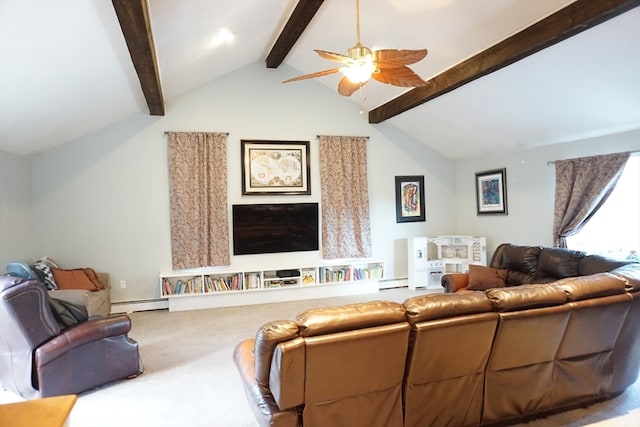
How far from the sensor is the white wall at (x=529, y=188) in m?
4.83

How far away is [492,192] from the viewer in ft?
21.0

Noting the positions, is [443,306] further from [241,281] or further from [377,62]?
[241,281]

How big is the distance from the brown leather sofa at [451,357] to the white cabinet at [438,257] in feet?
12.0

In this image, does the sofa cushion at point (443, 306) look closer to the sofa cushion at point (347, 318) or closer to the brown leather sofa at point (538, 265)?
the sofa cushion at point (347, 318)

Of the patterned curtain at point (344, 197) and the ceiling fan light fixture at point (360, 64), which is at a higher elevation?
the ceiling fan light fixture at point (360, 64)

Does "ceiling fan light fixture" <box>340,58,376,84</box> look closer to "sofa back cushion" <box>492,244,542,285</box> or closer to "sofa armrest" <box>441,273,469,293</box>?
"sofa armrest" <box>441,273,469,293</box>

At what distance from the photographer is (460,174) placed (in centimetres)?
715

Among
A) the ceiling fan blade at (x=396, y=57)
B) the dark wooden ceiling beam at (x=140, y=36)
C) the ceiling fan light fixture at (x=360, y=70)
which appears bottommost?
the ceiling fan light fixture at (x=360, y=70)

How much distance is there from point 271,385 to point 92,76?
3459 mm

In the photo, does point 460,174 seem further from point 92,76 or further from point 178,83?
point 92,76

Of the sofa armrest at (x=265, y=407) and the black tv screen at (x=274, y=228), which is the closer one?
the sofa armrest at (x=265, y=407)

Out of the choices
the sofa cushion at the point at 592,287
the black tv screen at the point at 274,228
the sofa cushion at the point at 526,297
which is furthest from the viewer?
the black tv screen at the point at 274,228

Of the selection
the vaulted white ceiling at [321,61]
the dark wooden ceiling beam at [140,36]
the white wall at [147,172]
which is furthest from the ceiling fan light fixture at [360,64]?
the white wall at [147,172]

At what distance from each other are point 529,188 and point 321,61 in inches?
146
